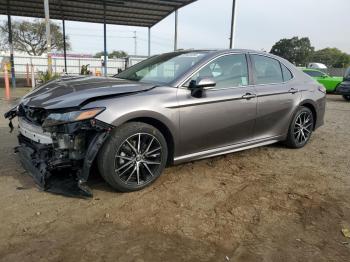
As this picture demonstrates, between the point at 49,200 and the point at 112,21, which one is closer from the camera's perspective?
the point at 49,200

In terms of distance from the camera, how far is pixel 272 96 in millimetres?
4949

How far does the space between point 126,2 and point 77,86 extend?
15840mm

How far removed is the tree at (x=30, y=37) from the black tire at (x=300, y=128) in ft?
158

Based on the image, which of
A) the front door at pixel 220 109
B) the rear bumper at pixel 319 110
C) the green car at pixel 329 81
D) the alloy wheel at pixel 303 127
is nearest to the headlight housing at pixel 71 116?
the front door at pixel 220 109

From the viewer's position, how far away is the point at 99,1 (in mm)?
18422

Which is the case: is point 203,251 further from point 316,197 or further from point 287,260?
point 316,197

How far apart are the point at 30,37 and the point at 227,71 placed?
5260cm

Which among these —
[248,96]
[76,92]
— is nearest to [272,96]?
[248,96]

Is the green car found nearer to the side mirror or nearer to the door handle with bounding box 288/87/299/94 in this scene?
the door handle with bounding box 288/87/299/94

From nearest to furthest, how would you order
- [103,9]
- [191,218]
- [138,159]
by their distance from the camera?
[191,218] → [138,159] → [103,9]

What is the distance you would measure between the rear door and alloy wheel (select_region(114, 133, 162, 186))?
1.73m

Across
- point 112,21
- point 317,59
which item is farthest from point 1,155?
point 317,59

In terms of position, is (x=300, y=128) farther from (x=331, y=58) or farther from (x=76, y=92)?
(x=331, y=58)

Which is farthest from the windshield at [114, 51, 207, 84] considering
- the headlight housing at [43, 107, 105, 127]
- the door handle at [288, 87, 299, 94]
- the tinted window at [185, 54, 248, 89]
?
the door handle at [288, 87, 299, 94]
